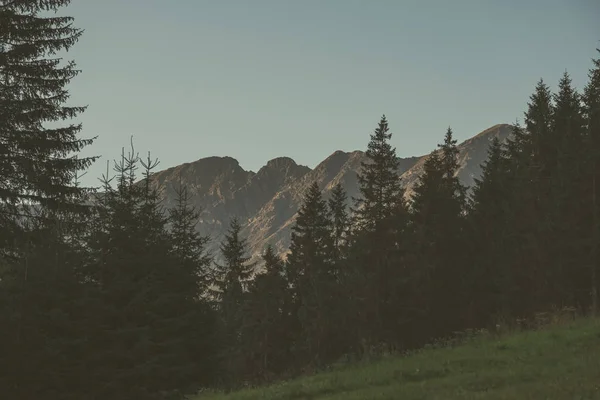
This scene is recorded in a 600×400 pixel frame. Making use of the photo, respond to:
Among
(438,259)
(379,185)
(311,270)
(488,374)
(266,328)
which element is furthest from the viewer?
(311,270)

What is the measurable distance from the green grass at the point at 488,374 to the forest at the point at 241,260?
528 centimetres

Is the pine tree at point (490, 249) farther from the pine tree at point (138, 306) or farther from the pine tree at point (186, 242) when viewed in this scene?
the pine tree at point (138, 306)

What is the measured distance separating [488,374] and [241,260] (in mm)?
46810

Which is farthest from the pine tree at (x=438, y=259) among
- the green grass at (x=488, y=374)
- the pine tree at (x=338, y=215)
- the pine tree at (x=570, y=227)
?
the green grass at (x=488, y=374)

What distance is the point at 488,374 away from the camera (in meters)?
13.2

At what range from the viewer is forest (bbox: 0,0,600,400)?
17625 millimetres

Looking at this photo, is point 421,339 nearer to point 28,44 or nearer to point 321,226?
point 321,226

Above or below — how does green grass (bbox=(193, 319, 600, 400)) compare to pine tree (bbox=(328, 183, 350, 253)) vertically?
below

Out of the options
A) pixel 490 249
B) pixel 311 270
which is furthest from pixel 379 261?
pixel 311 270

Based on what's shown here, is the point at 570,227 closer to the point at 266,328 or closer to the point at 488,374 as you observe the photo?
the point at 488,374

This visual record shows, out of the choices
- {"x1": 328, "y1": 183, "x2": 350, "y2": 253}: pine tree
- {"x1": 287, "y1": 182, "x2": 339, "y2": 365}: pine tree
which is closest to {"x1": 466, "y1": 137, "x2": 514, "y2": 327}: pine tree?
{"x1": 287, "y1": 182, "x2": 339, "y2": 365}: pine tree

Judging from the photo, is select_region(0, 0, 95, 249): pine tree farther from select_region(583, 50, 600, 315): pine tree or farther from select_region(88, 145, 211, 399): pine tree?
select_region(583, 50, 600, 315): pine tree

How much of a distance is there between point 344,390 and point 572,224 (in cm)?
2215

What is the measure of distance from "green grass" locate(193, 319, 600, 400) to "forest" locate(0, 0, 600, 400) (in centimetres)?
528
